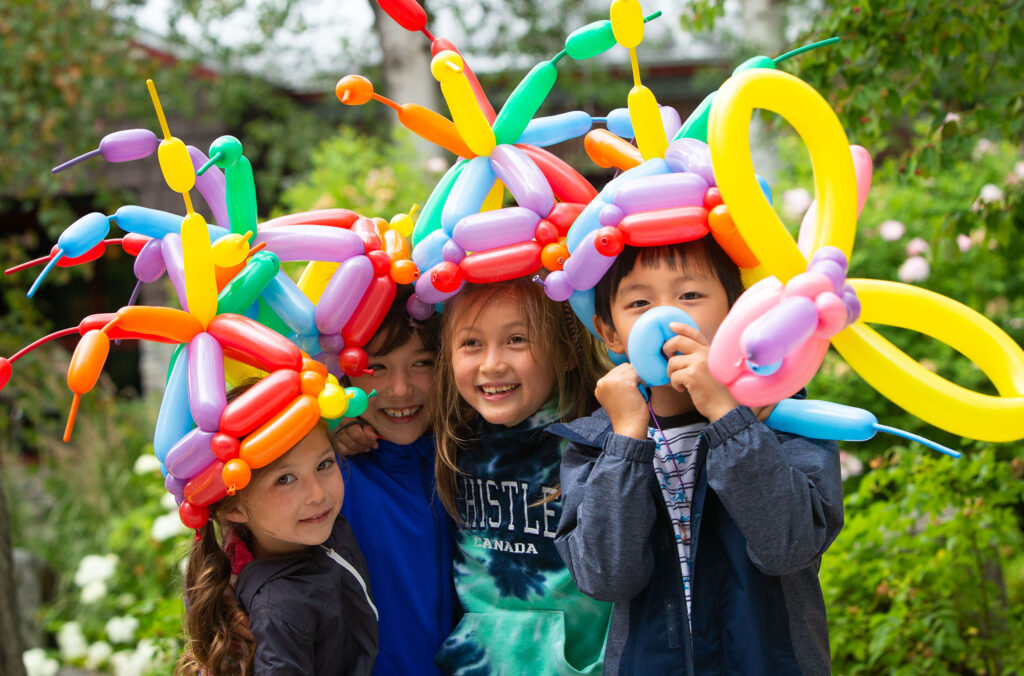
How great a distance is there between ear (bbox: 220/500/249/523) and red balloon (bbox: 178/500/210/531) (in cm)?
8

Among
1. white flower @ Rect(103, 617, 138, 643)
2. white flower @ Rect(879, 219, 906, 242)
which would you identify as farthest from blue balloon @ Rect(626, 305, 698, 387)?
white flower @ Rect(879, 219, 906, 242)

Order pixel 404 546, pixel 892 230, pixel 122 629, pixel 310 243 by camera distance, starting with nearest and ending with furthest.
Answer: pixel 310 243, pixel 404 546, pixel 122 629, pixel 892 230

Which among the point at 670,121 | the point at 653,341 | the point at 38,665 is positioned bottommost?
the point at 38,665

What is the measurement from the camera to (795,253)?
61.5 inches

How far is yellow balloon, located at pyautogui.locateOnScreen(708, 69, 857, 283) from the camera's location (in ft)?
5.10

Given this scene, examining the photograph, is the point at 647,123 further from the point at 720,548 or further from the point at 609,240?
the point at 720,548

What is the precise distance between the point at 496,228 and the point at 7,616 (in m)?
2.65

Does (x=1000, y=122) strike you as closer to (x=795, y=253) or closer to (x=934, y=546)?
(x=934, y=546)

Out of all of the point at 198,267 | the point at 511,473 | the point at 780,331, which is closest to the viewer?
the point at 780,331

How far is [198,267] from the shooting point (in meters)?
1.91

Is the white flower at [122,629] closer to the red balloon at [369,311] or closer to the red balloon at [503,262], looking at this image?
the red balloon at [369,311]

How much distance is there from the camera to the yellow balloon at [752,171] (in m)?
1.56

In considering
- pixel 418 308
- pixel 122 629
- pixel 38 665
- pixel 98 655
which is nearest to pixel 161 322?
pixel 418 308

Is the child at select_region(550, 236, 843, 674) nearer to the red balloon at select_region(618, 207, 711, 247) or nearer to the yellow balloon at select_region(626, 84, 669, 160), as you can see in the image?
the red balloon at select_region(618, 207, 711, 247)
